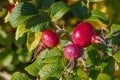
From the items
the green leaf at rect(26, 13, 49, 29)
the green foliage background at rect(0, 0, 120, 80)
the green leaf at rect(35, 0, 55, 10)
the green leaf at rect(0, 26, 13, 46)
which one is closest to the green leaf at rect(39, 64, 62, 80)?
the green foliage background at rect(0, 0, 120, 80)

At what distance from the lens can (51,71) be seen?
1.95 meters

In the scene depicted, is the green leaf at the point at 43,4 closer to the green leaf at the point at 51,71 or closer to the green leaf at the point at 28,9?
the green leaf at the point at 28,9

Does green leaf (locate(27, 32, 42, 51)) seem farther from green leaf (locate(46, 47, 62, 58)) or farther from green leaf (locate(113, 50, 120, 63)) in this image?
green leaf (locate(113, 50, 120, 63))

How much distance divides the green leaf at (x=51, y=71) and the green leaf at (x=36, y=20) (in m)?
0.22

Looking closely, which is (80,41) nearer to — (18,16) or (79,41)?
(79,41)

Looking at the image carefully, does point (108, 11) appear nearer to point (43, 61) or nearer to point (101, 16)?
point (101, 16)

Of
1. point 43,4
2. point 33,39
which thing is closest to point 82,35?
point 43,4

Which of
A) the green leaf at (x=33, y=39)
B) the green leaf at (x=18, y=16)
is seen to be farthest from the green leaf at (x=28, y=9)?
the green leaf at (x=33, y=39)

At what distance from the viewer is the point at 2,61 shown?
9.94 feet

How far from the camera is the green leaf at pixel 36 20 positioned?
2034mm

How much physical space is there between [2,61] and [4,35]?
192 mm

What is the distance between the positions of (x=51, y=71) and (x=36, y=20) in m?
0.27

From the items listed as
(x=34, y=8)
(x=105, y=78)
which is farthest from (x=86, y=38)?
(x=34, y=8)

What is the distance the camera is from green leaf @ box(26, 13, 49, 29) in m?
2.03
